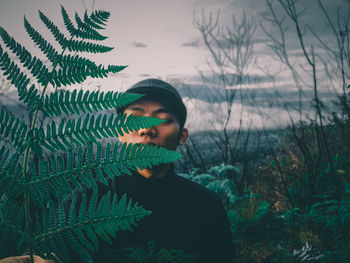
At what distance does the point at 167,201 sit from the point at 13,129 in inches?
54.6

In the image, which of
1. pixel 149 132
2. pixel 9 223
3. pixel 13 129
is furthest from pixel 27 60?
pixel 149 132

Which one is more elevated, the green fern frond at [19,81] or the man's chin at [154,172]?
the green fern frond at [19,81]

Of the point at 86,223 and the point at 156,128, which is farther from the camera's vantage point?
the point at 156,128

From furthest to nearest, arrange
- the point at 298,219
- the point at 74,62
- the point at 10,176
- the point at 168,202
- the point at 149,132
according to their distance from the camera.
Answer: the point at 298,219 → the point at 168,202 → the point at 149,132 → the point at 74,62 → the point at 10,176

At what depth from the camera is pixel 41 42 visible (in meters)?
0.50

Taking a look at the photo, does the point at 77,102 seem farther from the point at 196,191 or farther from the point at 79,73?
the point at 196,191

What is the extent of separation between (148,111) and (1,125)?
1287mm

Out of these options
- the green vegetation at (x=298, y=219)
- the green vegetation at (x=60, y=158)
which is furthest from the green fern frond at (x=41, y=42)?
the green vegetation at (x=298, y=219)

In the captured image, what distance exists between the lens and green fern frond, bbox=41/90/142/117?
0.46m

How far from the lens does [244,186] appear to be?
6.04 m

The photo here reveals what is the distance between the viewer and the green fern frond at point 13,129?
41 centimetres

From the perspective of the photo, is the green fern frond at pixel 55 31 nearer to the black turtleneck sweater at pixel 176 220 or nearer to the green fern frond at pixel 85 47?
the green fern frond at pixel 85 47

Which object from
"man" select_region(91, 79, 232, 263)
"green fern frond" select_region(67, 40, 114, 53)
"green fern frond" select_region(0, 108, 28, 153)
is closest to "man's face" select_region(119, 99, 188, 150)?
"man" select_region(91, 79, 232, 263)

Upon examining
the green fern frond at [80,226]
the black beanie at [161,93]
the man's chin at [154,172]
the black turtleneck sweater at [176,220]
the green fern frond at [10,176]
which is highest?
the black beanie at [161,93]
